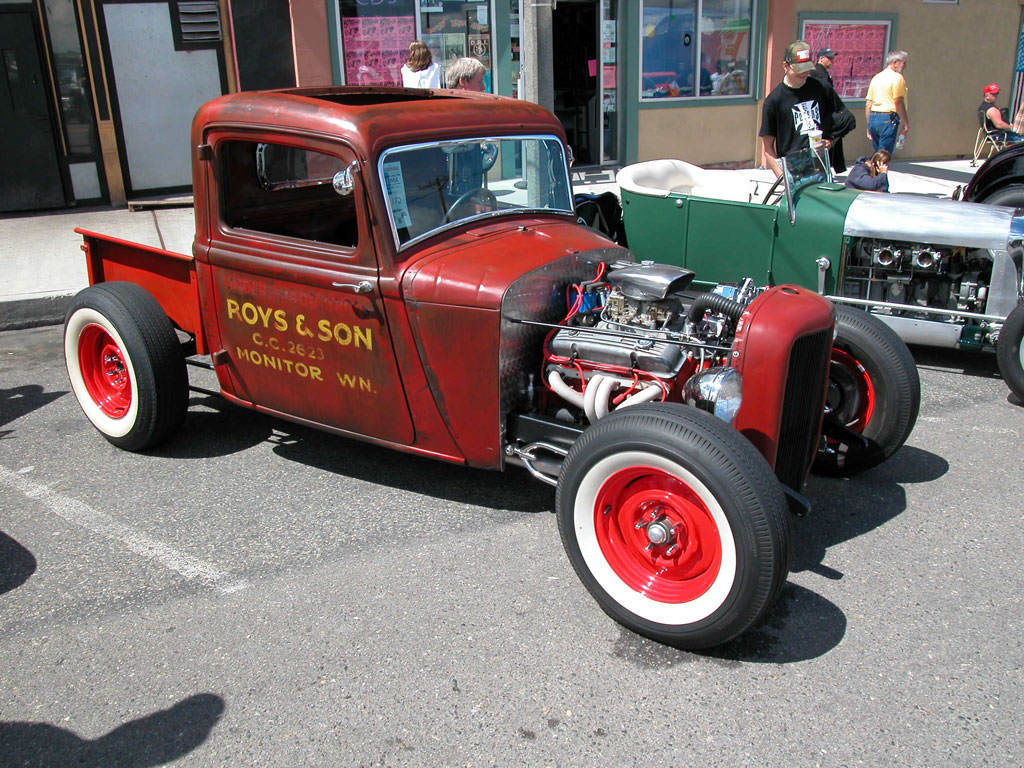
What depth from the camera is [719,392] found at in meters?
3.18

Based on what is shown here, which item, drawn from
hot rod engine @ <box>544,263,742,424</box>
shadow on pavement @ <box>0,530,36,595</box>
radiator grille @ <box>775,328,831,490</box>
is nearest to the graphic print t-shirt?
hot rod engine @ <box>544,263,742,424</box>

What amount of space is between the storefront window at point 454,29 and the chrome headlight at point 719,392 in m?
8.31

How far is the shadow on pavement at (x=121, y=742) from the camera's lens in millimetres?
2535

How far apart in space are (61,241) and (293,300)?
585 centimetres

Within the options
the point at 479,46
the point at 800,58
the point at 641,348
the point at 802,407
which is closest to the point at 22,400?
the point at 641,348

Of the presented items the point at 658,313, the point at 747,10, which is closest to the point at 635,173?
the point at 658,313

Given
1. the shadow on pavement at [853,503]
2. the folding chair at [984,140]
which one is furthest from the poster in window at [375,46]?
the folding chair at [984,140]

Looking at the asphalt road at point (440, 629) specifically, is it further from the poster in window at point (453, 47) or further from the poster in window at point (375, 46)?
the poster in window at point (453, 47)

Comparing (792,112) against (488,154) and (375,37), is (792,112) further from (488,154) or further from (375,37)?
(375,37)

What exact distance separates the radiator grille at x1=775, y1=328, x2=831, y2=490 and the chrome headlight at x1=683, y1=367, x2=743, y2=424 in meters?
0.18

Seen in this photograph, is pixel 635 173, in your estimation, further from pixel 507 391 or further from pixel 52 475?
pixel 52 475

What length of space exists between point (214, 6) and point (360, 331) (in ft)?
25.2

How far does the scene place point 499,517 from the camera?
3.86m

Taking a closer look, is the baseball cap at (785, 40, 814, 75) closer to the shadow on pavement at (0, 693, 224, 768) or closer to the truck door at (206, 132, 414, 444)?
the truck door at (206, 132, 414, 444)
